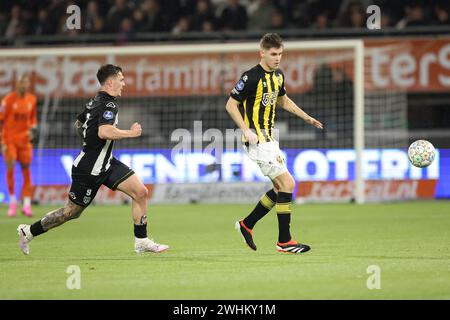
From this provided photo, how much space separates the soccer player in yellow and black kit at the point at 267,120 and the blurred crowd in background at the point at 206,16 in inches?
402

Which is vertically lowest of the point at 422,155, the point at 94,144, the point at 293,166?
the point at 293,166

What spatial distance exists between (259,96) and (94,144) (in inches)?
68.7

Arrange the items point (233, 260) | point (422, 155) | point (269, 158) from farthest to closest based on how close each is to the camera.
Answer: point (422, 155) < point (269, 158) < point (233, 260)

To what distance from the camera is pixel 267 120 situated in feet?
33.5

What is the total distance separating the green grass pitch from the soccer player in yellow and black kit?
33cm

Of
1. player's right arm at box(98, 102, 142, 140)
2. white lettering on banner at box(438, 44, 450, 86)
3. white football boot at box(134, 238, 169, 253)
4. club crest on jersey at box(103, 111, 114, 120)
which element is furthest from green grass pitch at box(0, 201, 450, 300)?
white lettering on banner at box(438, 44, 450, 86)

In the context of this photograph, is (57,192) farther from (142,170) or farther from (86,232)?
(86,232)

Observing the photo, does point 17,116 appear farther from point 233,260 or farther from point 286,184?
point 233,260

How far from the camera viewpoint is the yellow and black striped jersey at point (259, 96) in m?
10.1

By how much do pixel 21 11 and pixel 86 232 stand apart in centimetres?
1086

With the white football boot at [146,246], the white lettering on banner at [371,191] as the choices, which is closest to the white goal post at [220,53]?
the white lettering on banner at [371,191]

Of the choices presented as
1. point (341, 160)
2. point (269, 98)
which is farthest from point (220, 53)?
point (269, 98)
